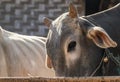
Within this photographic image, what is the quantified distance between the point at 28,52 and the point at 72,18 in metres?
1.80

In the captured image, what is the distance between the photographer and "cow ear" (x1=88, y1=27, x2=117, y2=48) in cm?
306

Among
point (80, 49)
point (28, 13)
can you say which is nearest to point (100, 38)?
point (80, 49)

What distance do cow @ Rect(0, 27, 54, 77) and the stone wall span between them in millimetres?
2832

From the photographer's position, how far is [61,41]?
3.15m

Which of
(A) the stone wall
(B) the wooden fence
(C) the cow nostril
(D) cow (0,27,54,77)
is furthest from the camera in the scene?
(A) the stone wall

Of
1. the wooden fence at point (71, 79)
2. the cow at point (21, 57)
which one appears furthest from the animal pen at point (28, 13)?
the wooden fence at point (71, 79)

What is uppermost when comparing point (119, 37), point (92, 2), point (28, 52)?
point (119, 37)

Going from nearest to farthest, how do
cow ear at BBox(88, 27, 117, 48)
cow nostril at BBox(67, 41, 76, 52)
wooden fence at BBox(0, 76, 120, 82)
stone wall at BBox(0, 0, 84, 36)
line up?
wooden fence at BBox(0, 76, 120, 82) → cow ear at BBox(88, 27, 117, 48) → cow nostril at BBox(67, 41, 76, 52) → stone wall at BBox(0, 0, 84, 36)

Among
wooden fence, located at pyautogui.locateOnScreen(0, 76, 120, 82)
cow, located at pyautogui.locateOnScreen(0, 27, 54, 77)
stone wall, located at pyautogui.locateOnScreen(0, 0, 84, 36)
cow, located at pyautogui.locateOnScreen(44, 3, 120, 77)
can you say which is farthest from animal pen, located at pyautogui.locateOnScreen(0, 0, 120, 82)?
wooden fence, located at pyautogui.locateOnScreen(0, 76, 120, 82)

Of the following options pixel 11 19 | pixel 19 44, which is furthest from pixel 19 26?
pixel 19 44

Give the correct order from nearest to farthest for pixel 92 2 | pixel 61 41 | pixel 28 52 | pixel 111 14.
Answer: pixel 61 41 < pixel 111 14 < pixel 28 52 < pixel 92 2

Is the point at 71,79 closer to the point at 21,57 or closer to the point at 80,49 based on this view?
the point at 80,49

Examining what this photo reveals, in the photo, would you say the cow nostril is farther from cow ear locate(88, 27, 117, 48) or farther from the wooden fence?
the wooden fence

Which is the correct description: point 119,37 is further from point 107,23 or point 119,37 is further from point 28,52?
point 28,52
